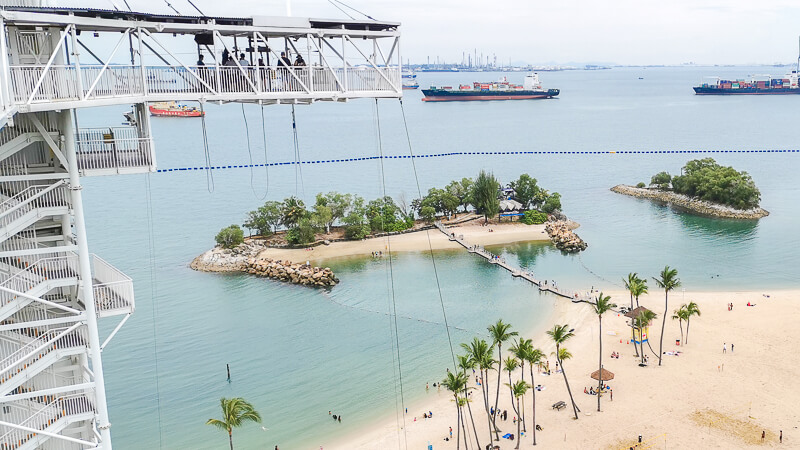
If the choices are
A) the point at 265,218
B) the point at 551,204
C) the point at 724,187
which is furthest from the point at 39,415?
the point at 724,187

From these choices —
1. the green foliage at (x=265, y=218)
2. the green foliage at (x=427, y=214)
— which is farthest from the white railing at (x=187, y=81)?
the green foliage at (x=427, y=214)

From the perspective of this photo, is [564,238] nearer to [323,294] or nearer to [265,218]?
[323,294]

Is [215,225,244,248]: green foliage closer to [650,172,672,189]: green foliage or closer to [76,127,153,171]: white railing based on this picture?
[76,127,153,171]: white railing

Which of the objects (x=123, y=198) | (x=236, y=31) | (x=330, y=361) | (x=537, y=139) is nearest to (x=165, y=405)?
(x=330, y=361)

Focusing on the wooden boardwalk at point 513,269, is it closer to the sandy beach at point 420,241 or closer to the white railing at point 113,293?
the sandy beach at point 420,241

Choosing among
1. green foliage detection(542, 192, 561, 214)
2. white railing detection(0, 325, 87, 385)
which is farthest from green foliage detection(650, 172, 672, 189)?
white railing detection(0, 325, 87, 385)

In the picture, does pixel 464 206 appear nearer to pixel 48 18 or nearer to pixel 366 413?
pixel 366 413
